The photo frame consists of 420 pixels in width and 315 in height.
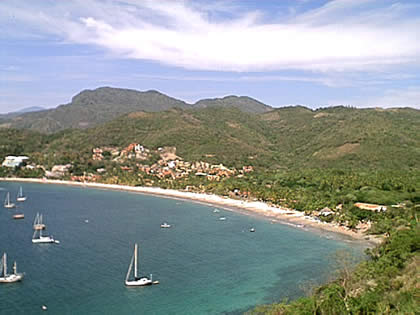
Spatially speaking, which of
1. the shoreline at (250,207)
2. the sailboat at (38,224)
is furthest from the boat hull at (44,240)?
the shoreline at (250,207)

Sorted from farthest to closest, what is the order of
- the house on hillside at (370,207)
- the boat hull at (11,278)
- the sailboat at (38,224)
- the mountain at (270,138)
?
the mountain at (270,138)
the house on hillside at (370,207)
the sailboat at (38,224)
the boat hull at (11,278)

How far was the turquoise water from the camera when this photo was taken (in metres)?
35.3

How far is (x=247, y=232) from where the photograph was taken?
206 feet

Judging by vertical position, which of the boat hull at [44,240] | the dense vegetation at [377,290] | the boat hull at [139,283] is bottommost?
the boat hull at [44,240]

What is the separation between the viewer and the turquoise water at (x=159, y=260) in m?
35.3

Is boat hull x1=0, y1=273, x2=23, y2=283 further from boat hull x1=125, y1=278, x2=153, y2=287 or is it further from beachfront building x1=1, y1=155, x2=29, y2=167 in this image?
beachfront building x1=1, y1=155, x2=29, y2=167

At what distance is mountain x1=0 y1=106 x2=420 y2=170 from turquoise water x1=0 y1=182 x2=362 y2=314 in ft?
162

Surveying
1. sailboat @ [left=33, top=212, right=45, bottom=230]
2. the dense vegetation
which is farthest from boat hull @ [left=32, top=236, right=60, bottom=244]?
the dense vegetation

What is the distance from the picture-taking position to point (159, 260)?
47375mm

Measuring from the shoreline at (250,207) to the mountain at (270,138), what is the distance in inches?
926

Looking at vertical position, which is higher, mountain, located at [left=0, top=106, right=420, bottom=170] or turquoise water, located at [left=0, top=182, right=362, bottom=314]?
mountain, located at [left=0, top=106, right=420, bottom=170]

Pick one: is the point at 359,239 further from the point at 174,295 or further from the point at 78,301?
the point at 78,301

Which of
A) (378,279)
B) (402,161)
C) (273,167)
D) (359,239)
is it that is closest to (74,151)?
(273,167)

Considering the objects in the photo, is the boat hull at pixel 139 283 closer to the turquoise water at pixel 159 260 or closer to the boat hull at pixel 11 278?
the turquoise water at pixel 159 260
